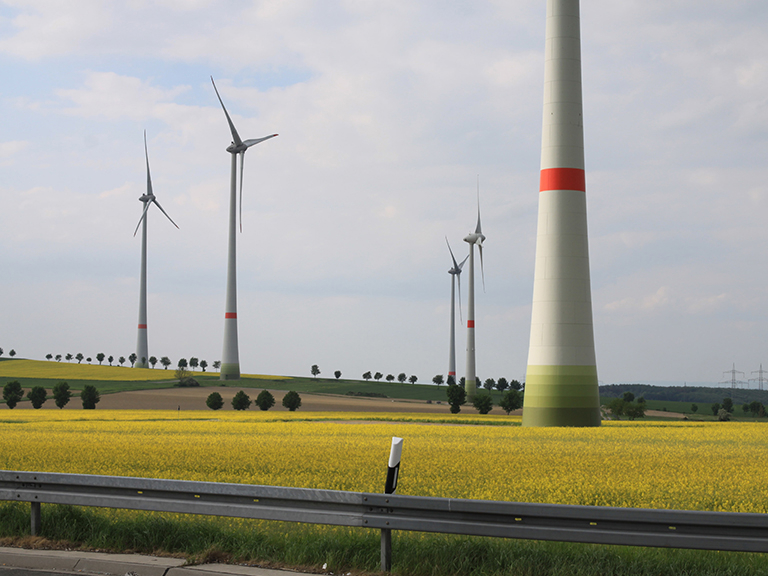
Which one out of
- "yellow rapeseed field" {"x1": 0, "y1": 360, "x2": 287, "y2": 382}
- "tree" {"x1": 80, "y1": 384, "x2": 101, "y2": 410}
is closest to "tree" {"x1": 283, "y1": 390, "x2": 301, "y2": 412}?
"tree" {"x1": 80, "y1": 384, "x2": 101, "y2": 410}

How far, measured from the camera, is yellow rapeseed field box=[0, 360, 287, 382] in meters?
144

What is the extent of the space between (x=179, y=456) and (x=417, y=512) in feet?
→ 47.8

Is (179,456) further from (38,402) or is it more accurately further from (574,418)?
(38,402)

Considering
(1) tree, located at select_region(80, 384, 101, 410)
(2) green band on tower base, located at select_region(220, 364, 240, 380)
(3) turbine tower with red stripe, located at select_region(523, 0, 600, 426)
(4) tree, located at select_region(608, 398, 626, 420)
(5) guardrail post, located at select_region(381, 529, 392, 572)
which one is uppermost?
(3) turbine tower with red stripe, located at select_region(523, 0, 600, 426)

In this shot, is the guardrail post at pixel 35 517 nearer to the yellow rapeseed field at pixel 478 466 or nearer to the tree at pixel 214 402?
the yellow rapeseed field at pixel 478 466

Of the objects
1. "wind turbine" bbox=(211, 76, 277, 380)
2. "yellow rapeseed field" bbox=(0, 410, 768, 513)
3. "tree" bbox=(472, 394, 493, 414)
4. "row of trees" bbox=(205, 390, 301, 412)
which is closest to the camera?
"yellow rapeseed field" bbox=(0, 410, 768, 513)

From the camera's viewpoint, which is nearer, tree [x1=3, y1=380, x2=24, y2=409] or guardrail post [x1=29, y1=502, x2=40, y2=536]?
guardrail post [x1=29, y1=502, x2=40, y2=536]

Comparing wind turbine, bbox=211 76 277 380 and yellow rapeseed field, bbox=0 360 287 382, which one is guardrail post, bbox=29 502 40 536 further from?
yellow rapeseed field, bbox=0 360 287 382

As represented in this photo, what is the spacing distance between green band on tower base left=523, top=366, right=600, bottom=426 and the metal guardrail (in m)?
35.7

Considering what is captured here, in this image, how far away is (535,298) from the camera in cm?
4506

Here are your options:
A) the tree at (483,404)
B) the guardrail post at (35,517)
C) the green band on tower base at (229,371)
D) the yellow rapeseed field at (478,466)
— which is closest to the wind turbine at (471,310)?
the tree at (483,404)

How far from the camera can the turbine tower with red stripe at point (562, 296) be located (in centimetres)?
4400

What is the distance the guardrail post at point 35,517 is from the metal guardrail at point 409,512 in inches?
0.6

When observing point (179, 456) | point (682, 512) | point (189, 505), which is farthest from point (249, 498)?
point (179, 456)
